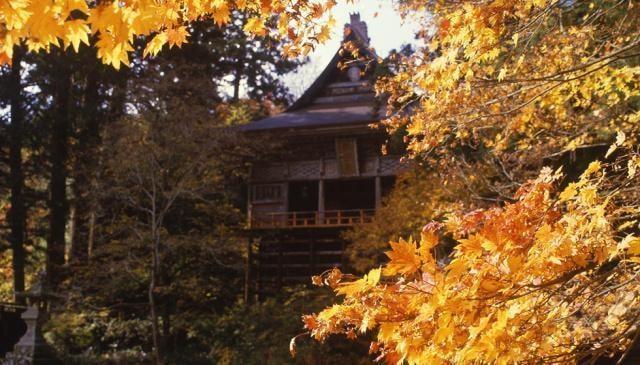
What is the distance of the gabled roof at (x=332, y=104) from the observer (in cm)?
1677

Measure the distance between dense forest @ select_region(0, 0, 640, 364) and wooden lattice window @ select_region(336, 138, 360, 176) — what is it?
1.86 metres

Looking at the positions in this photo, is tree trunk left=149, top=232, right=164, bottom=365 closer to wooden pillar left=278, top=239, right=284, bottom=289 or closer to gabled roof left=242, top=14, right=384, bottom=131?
wooden pillar left=278, top=239, right=284, bottom=289

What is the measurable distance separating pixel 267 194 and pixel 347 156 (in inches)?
97.4

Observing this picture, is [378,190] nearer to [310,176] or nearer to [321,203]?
[321,203]

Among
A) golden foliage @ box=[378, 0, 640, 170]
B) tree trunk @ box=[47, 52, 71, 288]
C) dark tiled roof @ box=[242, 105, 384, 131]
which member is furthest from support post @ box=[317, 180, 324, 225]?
golden foliage @ box=[378, 0, 640, 170]

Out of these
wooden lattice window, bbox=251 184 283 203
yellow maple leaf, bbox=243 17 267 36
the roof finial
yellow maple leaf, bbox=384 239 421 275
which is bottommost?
yellow maple leaf, bbox=384 239 421 275

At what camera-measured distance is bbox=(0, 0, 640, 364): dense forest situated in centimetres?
276

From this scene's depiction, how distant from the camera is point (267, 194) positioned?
17703 millimetres

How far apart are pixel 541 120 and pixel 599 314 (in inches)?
86.8

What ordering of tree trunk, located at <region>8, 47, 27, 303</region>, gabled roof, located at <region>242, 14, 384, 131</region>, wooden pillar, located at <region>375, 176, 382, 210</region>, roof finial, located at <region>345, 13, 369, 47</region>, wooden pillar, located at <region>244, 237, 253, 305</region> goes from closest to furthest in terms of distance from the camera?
tree trunk, located at <region>8, 47, 27, 303</region>
wooden pillar, located at <region>244, 237, 253, 305</region>
wooden pillar, located at <region>375, 176, 382, 210</region>
gabled roof, located at <region>242, 14, 384, 131</region>
roof finial, located at <region>345, 13, 369, 47</region>

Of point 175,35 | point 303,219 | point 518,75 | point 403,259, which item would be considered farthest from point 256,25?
point 303,219

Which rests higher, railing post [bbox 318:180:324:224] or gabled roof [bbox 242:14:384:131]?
gabled roof [bbox 242:14:384:131]

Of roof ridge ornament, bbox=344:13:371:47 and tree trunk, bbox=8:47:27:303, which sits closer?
tree trunk, bbox=8:47:27:303

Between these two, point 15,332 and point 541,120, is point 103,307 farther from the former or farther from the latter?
point 541,120
